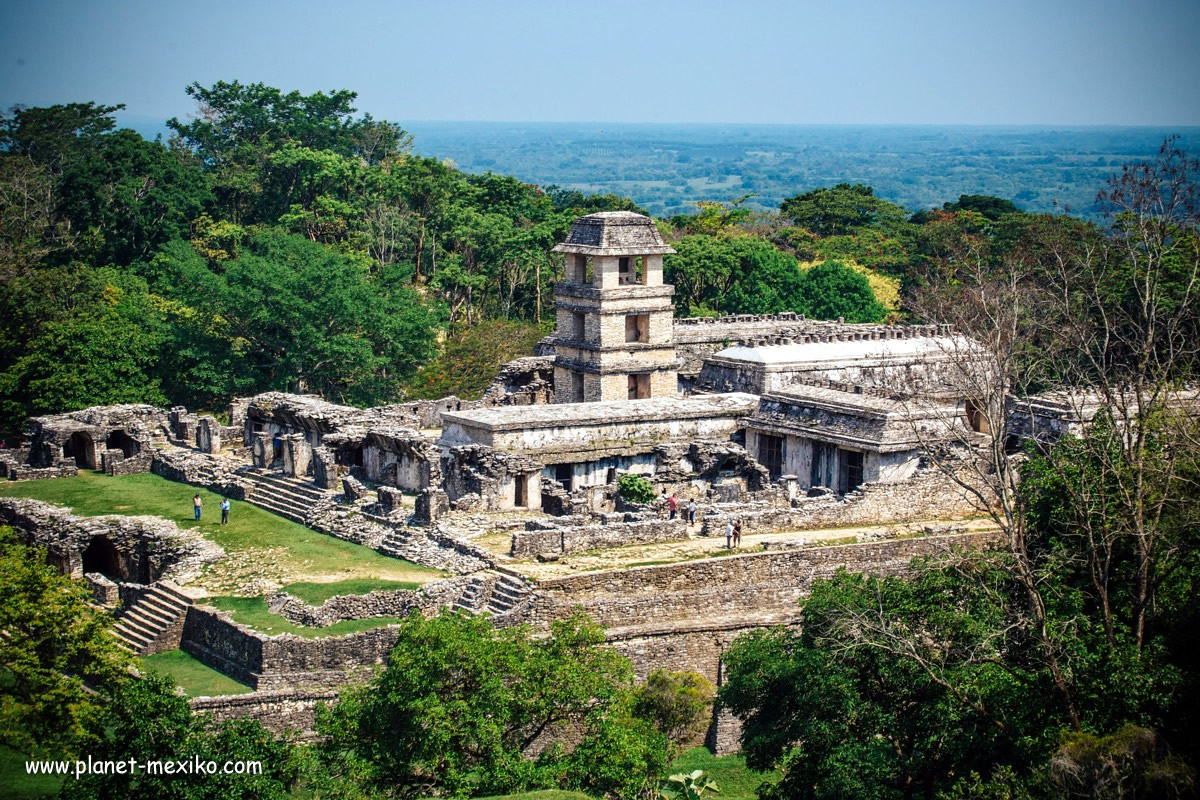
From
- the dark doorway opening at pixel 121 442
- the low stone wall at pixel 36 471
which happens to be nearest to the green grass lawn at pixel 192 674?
the low stone wall at pixel 36 471

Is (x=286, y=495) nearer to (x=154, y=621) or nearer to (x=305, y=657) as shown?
(x=154, y=621)

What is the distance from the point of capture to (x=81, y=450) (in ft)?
170

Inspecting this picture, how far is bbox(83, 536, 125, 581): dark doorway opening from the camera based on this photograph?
42.8 metres

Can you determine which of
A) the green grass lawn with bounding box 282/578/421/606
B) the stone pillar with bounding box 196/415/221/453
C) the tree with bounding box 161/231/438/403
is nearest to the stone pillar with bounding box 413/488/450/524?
the green grass lawn with bounding box 282/578/421/606

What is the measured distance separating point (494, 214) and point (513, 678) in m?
49.0

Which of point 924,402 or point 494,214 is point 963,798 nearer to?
point 924,402

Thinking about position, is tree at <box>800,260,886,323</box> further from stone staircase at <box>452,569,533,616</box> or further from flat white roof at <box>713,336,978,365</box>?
stone staircase at <box>452,569,533,616</box>

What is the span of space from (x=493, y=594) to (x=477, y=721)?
674cm

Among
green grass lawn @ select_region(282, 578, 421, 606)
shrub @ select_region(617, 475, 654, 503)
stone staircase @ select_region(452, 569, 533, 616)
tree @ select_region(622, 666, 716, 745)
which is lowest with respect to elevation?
tree @ select_region(622, 666, 716, 745)

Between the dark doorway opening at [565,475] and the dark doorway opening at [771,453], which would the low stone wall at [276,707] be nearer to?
the dark doorway opening at [565,475]

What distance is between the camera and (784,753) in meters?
31.2

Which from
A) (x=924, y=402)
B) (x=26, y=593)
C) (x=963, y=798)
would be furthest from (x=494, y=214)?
(x=963, y=798)

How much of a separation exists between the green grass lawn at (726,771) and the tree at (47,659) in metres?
11.1

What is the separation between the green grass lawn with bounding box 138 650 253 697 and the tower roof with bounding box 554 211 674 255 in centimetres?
1975
